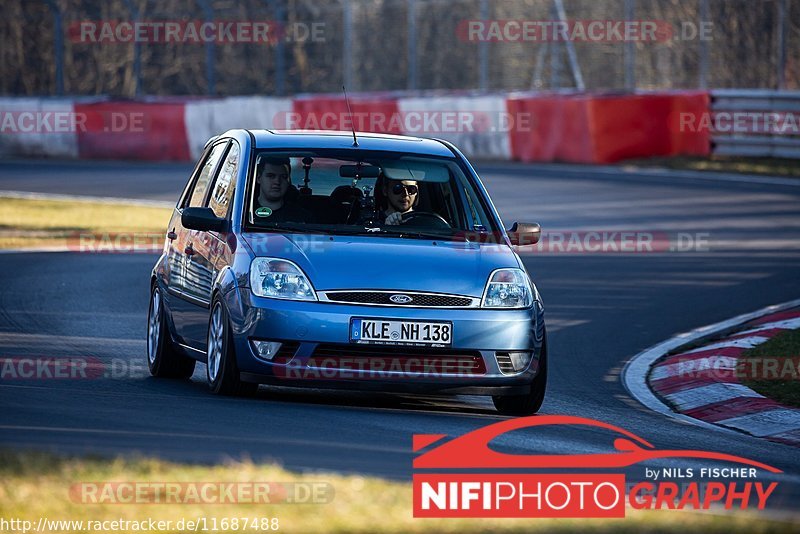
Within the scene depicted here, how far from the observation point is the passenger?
9312mm

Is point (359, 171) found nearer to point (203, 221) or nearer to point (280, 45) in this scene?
point (203, 221)

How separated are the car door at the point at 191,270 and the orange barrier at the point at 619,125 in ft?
62.2

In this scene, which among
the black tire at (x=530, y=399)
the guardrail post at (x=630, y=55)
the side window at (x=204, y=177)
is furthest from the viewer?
the guardrail post at (x=630, y=55)

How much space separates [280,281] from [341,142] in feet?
4.86

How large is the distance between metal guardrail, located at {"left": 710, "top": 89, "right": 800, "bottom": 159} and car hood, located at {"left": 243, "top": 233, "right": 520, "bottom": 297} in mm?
19038

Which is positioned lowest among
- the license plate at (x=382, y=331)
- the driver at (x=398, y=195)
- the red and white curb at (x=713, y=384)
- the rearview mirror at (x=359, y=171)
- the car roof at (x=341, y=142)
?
the red and white curb at (x=713, y=384)

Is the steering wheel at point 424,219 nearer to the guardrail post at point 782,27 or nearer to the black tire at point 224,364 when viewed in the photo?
the black tire at point 224,364

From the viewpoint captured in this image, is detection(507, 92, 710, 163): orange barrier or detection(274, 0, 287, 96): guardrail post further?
detection(274, 0, 287, 96): guardrail post

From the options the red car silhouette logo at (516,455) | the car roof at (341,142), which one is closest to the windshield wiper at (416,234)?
the car roof at (341,142)

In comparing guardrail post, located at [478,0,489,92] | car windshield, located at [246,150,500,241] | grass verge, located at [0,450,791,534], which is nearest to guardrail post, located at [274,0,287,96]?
guardrail post, located at [478,0,489,92]

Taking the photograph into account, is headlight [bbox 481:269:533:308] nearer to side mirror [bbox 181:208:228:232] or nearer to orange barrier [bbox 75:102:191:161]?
side mirror [bbox 181:208:228:232]

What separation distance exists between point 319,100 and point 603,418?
79.2ft

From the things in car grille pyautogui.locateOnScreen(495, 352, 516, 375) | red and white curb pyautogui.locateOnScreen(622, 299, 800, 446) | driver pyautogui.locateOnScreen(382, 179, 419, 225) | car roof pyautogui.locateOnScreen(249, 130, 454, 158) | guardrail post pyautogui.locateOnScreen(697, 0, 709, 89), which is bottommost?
red and white curb pyautogui.locateOnScreen(622, 299, 800, 446)

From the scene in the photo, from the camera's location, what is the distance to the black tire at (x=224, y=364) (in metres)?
8.59
